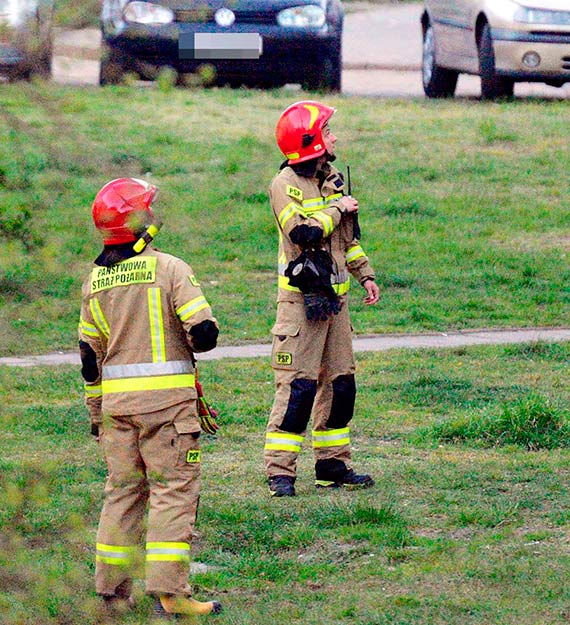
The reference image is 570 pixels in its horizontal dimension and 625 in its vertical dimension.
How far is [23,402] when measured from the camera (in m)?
8.05

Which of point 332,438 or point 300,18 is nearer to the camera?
point 332,438

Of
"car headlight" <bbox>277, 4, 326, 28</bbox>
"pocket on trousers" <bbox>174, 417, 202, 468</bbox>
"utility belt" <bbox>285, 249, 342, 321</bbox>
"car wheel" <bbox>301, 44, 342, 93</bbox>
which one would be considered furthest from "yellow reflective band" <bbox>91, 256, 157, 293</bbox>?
"car wheel" <bbox>301, 44, 342, 93</bbox>

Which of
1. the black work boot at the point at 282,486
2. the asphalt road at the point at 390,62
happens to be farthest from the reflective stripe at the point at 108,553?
the asphalt road at the point at 390,62

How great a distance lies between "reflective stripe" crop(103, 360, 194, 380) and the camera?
487 centimetres

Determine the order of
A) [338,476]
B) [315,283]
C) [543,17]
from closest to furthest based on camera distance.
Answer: [315,283], [338,476], [543,17]

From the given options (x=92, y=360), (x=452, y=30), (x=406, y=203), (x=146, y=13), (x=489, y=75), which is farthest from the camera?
(x=452, y=30)

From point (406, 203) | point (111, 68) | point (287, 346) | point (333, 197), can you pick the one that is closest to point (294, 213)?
point (333, 197)

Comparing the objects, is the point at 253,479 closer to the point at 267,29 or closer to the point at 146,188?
the point at 146,188

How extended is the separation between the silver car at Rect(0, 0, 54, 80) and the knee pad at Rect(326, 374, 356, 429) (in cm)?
392

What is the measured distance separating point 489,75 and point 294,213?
31.1ft

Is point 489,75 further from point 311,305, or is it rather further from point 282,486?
point 282,486

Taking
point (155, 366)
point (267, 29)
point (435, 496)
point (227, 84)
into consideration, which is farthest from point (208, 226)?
point (227, 84)

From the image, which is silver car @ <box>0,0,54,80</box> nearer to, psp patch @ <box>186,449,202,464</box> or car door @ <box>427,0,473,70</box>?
psp patch @ <box>186,449,202,464</box>

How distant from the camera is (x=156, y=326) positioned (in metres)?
4.85
